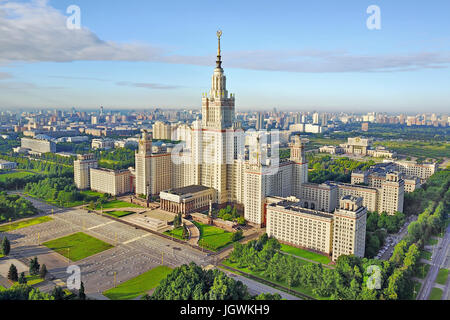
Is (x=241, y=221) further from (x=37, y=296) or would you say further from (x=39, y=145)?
(x=39, y=145)

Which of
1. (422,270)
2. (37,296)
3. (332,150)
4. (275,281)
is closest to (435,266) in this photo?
(422,270)

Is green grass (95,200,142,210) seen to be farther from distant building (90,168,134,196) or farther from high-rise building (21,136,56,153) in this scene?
high-rise building (21,136,56,153)

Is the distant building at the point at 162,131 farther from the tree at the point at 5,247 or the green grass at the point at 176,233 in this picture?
the tree at the point at 5,247

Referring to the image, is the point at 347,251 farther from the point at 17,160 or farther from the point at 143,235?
the point at 17,160

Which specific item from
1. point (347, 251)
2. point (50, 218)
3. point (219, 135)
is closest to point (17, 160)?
point (50, 218)

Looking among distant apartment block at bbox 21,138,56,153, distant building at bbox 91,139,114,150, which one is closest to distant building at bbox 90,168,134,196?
distant apartment block at bbox 21,138,56,153

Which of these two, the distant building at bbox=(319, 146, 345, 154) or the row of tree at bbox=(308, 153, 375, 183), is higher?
the distant building at bbox=(319, 146, 345, 154)

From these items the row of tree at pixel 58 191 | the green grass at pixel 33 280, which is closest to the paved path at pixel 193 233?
the green grass at pixel 33 280
